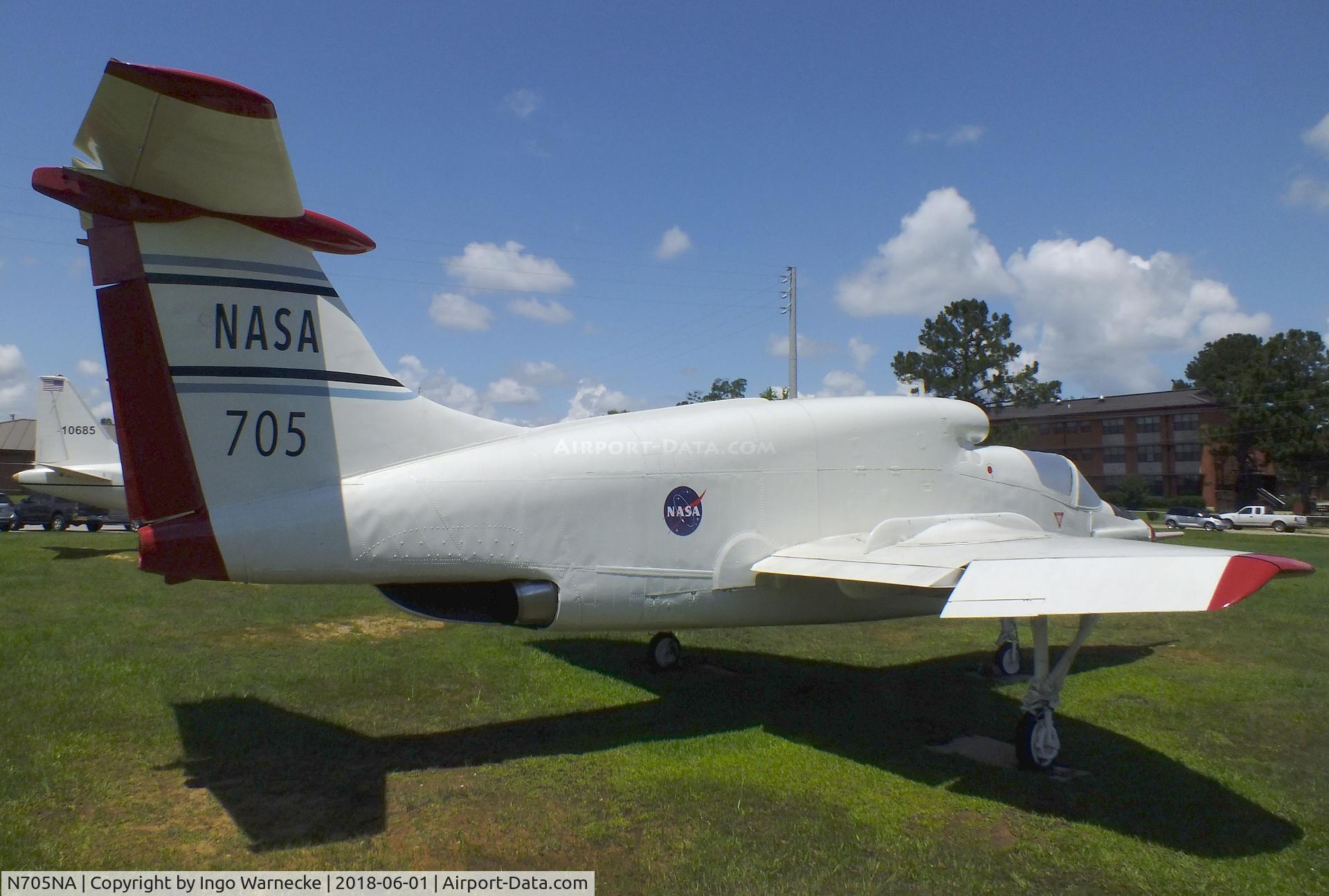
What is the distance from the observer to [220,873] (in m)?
4.66

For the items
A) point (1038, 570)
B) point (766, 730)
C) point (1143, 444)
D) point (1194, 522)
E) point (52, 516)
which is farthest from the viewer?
point (1143, 444)

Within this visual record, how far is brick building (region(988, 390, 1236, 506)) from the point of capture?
5950cm

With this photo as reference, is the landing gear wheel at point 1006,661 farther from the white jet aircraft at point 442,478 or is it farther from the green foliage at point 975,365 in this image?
the green foliage at point 975,365

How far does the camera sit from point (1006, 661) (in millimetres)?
10016

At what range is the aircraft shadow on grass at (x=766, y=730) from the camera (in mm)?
5559

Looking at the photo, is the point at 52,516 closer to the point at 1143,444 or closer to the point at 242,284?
the point at 242,284

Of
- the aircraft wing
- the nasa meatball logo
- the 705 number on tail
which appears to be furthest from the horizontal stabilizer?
the aircraft wing

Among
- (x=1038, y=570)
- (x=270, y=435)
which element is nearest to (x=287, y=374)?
(x=270, y=435)

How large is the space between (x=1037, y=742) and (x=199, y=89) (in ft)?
23.8

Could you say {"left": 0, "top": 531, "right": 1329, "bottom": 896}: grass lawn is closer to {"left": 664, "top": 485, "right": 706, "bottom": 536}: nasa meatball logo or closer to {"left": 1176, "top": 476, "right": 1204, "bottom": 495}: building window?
{"left": 664, "top": 485, "right": 706, "bottom": 536}: nasa meatball logo

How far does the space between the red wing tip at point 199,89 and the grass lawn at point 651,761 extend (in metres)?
4.28

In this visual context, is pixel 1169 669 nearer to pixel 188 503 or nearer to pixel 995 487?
pixel 995 487

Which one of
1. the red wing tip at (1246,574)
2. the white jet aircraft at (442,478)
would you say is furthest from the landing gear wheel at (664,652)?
the red wing tip at (1246,574)

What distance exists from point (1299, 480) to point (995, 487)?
61.8m
